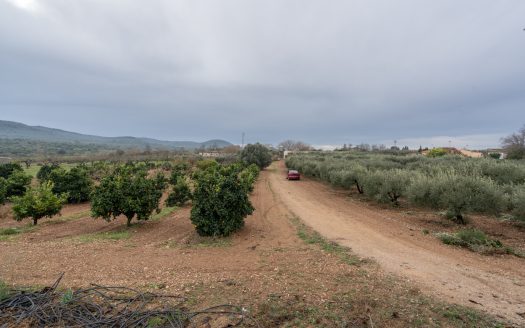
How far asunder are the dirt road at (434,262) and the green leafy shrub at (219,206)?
3055 millimetres

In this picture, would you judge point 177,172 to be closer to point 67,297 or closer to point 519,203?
point 67,297

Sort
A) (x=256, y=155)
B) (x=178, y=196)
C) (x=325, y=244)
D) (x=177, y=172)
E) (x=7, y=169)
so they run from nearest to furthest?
(x=325, y=244)
(x=178, y=196)
(x=177, y=172)
(x=7, y=169)
(x=256, y=155)

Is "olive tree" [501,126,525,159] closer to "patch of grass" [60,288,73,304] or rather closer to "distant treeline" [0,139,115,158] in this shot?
"patch of grass" [60,288,73,304]

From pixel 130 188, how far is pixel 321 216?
8133 millimetres

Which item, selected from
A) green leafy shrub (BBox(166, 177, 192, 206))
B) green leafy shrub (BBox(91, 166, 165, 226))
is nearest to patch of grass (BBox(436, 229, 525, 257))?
green leafy shrub (BBox(91, 166, 165, 226))

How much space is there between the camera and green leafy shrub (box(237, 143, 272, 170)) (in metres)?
47.0

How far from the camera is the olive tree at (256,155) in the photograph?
47.0 meters

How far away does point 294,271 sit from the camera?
6.26m

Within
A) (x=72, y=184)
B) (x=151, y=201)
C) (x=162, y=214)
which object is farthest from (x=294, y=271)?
(x=72, y=184)

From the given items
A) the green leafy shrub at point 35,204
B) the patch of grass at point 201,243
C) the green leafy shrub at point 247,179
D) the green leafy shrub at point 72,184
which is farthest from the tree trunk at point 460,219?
the green leafy shrub at point 72,184

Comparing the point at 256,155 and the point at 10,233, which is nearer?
the point at 10,233

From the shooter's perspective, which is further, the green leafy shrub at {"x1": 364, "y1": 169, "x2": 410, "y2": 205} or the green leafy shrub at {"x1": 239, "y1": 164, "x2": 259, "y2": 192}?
the green leafy shrub at {"x1": 364, "y1": 169, "x2": 410, "y2": 205}

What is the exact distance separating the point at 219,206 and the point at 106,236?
4.00 metres

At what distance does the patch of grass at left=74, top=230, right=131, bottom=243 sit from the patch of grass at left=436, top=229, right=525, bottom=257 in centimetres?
1038
